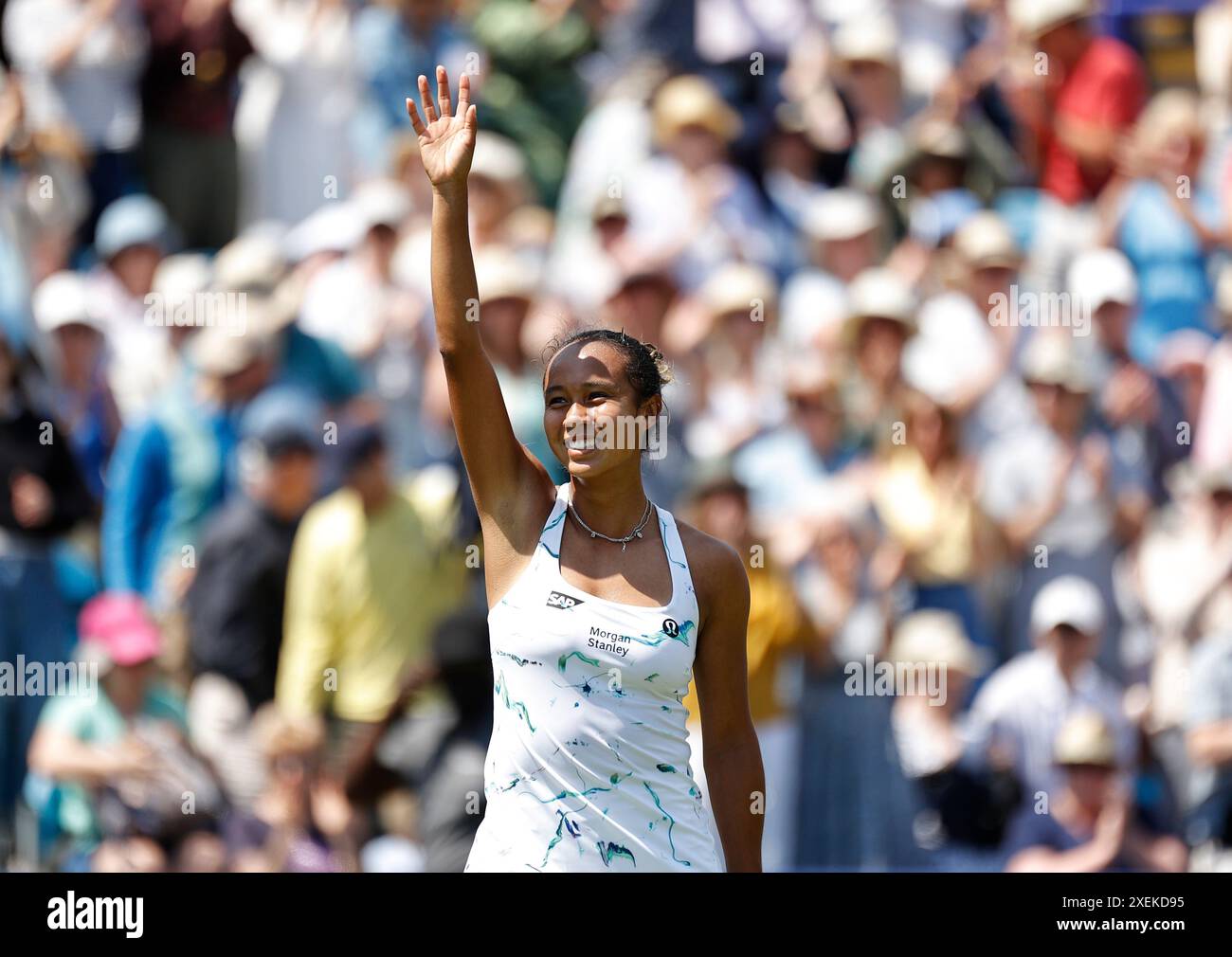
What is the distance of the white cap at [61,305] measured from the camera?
744 centimetres

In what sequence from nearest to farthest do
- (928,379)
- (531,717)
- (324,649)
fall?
(531,717) → (324,649) → (928,379)

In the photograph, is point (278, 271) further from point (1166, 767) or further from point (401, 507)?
point (1166, 767)

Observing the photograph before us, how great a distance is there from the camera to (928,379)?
734 cm

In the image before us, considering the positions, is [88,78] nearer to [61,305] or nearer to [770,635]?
[61,305]

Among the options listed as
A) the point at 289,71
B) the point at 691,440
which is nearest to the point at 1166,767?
the point at 691,440

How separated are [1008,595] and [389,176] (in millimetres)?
2732

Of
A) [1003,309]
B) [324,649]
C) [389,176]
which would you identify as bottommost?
[324,649]

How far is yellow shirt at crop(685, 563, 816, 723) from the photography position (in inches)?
262

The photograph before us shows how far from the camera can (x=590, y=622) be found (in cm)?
378

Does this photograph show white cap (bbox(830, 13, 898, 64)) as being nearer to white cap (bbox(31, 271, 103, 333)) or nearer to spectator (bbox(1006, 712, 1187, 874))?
spectator (bbox(1006, 712, 1187, 874))

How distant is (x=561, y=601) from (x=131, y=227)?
4410 mm

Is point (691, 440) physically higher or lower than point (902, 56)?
lower

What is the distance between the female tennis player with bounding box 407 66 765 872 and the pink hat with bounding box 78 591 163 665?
9.87 ft

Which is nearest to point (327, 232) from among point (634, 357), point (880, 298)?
point (880, 298)
